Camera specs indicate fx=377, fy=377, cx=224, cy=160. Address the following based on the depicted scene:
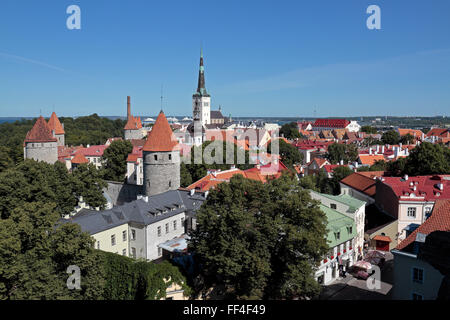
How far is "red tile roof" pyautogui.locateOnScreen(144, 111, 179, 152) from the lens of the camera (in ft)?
105

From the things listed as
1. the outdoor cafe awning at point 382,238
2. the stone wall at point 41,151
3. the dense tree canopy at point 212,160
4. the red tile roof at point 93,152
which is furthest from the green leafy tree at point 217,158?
the red tile roof at point 93,152

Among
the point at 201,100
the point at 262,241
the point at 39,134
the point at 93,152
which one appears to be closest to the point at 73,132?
the point at 201,100

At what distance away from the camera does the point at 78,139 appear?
90312 millimetres

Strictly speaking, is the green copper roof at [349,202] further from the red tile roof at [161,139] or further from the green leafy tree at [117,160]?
the green leafy tree at [117,160]

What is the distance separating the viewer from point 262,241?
16.9m

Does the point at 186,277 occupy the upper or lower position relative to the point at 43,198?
lower

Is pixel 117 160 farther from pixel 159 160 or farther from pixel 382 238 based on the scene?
pixel 382 238

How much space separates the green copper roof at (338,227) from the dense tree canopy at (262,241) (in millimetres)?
4949

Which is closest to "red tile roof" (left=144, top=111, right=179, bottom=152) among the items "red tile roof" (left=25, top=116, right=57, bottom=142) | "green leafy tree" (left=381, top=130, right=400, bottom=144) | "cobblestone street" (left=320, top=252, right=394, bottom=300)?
"cobblestone street" (left=320, top=252, right=394, bottom=300)

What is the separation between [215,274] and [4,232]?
9.23 meters
